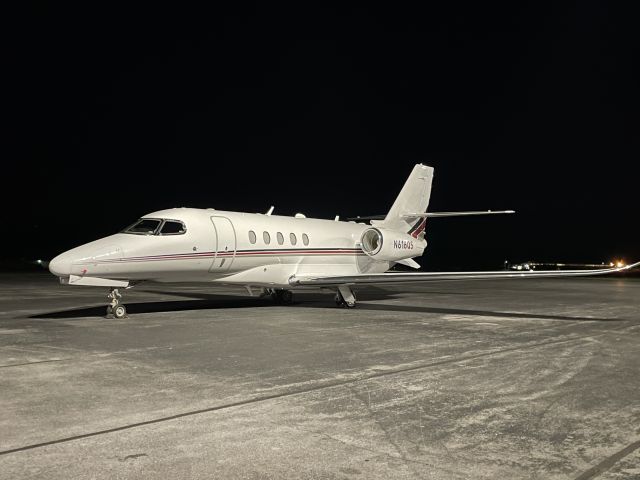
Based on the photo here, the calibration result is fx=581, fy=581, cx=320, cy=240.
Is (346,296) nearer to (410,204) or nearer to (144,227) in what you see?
(144,227)

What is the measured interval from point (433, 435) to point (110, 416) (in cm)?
259

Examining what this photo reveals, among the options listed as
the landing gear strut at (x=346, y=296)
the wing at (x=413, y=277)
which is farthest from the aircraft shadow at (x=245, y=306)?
the wing at (x=413, y=277)

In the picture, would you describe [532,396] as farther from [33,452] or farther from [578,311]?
[578,311]

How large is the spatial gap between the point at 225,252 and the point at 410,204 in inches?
328

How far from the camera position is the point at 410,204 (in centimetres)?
1986

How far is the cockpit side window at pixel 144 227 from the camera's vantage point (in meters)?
12.3

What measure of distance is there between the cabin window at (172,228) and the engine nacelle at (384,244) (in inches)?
266

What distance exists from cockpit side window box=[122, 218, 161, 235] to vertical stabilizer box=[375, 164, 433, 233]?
8.99m

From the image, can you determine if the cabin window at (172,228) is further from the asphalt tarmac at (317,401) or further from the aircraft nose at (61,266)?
the asphalt tarmac at (317,401)

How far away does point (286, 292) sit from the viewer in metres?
16.7

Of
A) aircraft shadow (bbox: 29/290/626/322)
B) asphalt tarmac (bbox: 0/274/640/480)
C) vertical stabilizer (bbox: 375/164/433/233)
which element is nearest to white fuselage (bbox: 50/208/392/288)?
aircraft shadow (bbox: 29/290/626/322)

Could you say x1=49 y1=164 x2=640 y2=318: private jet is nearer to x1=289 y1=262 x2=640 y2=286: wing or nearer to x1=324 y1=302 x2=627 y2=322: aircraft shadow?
x1=289 y1=262 x2=640 y2=286: wing

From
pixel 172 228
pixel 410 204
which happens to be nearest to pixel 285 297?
pixel 172 228

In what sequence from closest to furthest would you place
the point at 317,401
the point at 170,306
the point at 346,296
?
the point at 317,401
the point at 170,306
the point at 346,296
